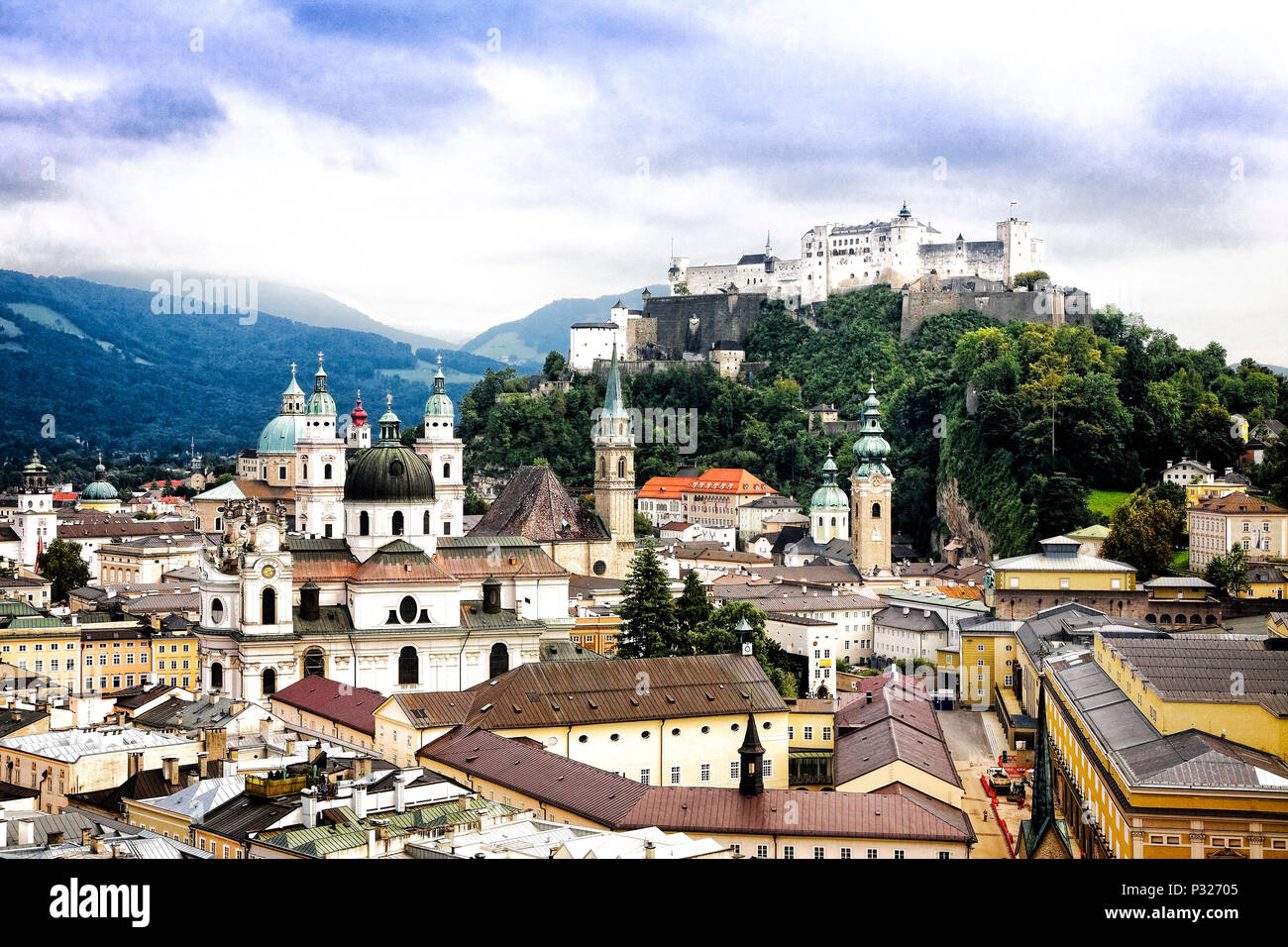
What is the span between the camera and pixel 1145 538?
59.5 m

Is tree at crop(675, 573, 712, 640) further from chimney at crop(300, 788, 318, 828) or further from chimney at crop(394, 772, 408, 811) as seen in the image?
chimney at crop(300, 788, 318, 828)

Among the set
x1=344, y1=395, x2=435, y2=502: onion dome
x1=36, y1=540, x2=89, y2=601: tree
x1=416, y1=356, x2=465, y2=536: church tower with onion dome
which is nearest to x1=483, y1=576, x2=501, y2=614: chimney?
x1=344, y1=395, x2=435, y2=502: onion dome

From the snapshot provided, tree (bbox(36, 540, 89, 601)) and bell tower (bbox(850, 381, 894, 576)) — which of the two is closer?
tree (bbox(36, 540, 89, 601))

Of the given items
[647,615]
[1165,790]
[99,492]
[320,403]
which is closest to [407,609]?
[647,615]

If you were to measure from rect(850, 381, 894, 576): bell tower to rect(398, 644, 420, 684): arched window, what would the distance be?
33805 millimetres

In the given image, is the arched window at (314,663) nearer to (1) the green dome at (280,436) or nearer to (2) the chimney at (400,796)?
(2) the chimney at (400,796)

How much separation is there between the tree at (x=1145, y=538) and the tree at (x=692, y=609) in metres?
19.5

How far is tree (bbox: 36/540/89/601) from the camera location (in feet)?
226

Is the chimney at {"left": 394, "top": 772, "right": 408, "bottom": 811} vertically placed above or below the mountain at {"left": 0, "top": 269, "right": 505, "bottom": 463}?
below

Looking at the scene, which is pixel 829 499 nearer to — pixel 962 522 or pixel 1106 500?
pixel 962 522

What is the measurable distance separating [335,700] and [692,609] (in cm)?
1471

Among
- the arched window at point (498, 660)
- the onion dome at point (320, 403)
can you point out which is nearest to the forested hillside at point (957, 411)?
the onion dome at point (320, 403)
